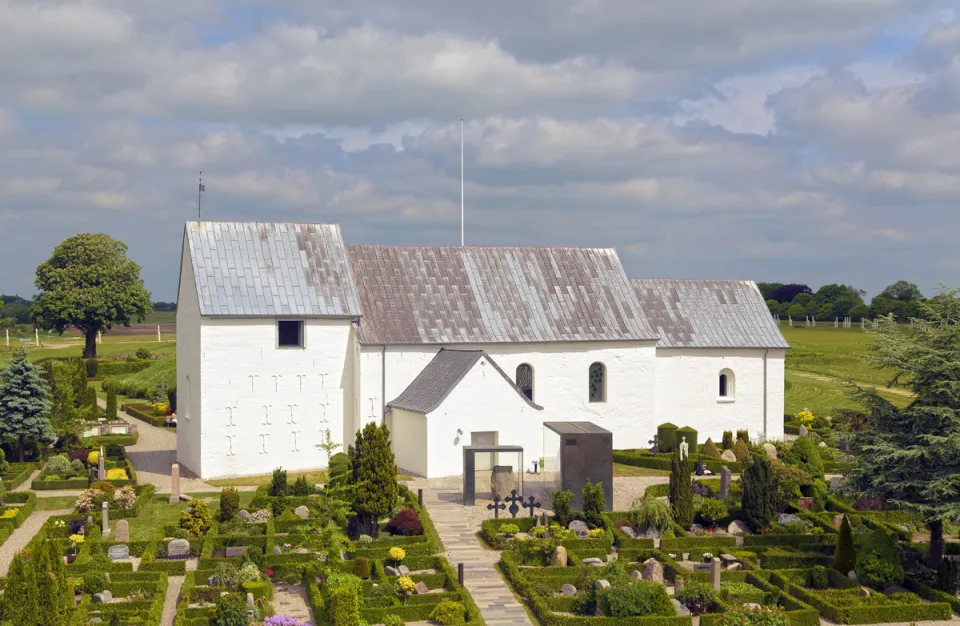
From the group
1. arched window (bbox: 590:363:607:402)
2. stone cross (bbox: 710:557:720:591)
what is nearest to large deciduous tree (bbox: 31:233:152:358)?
arched window (bbox: 590:363:607:402)

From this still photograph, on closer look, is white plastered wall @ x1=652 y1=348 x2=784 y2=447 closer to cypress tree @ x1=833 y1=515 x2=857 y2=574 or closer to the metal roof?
the metal roof

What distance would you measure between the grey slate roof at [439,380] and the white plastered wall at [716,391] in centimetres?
981

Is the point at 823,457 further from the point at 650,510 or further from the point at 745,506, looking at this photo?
the point at 650,510

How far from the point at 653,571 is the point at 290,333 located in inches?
746

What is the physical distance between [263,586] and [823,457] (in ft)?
81.9

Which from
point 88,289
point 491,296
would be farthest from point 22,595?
point 88,289

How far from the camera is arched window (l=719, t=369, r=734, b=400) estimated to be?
45406 millimetres

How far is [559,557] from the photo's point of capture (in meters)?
25.3

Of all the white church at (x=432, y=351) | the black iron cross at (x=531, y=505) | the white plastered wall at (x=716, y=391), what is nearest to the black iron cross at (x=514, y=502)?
the black iron cross at (x=531, y=505)

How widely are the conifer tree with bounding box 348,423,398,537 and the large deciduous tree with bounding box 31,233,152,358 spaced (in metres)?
48.9

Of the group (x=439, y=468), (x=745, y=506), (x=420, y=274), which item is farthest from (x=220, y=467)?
(x=745, y=506)

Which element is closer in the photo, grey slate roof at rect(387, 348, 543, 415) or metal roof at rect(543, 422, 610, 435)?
metal roof at rect(543, 422, 610, 435)

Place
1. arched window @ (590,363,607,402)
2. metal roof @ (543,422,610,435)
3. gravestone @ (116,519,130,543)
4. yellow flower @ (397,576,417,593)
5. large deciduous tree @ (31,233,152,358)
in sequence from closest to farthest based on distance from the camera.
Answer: yellow flower @ (397,576,417,593), gravestone @ (116,519,130,543), metal roof @ (543,422,610,435), arched window @ (590,363,607,402), large deciduous tree @ (31,233,152,358)

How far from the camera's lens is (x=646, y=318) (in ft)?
144
